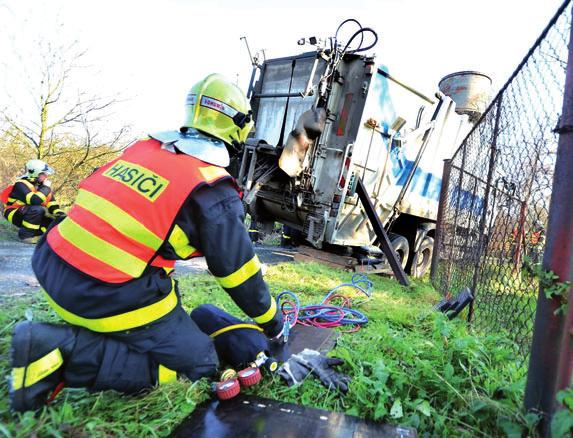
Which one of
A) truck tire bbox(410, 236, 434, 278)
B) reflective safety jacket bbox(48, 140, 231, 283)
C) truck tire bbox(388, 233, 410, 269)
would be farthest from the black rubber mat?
truck tire bbox(410, 236, 434, 278)

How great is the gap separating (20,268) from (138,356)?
3713mm

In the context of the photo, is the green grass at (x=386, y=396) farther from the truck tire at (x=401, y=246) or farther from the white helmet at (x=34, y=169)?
the white helmet at (x=34, y=169)

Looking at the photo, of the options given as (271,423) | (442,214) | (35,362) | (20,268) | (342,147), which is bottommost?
(20,268)

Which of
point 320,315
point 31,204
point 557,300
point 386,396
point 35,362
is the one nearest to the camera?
point 557,300

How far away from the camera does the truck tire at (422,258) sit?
7.32 metres

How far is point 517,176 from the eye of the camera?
8.82 feet

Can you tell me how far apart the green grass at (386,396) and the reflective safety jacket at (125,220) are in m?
0.40

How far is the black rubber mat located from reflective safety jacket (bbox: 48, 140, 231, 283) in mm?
705

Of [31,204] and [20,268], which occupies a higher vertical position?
[31,204]

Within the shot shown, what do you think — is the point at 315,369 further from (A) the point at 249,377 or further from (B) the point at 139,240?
(B) the point at 139,240

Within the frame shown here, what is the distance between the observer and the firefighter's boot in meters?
1.37

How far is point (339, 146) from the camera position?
5367 mm

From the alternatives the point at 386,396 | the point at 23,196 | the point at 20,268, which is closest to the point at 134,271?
the point at 386,396

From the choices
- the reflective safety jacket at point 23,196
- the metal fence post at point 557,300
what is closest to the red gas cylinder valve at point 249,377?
the metal fence post at point 557,300
